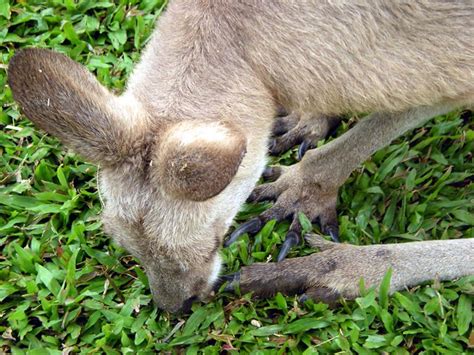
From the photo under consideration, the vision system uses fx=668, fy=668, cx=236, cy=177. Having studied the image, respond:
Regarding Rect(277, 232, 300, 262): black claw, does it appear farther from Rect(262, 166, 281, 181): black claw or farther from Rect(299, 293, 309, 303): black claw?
Rect(262, 166, 281, 181): black claw

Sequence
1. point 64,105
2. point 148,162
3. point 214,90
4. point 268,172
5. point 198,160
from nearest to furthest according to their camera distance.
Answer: point 198,160
point 64,105
point 148,162
point 214,90
point 268,172

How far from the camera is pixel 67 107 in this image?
9.45 feet

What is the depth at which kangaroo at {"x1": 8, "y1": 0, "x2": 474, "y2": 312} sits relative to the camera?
2.93 m

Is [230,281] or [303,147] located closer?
[230,281]

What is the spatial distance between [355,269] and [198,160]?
1587mm

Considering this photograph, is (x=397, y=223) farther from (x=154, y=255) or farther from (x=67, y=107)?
(x=67, y=107)

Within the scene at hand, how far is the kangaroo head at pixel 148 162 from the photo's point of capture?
2.75 m

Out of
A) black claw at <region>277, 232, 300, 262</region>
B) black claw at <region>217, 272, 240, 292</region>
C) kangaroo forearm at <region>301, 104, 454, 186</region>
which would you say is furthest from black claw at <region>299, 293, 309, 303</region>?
kangaroo forearm at <region>301, 104, 454, 186</region>

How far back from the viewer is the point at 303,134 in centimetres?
468

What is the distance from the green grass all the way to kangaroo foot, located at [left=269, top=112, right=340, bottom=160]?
0.10 meters

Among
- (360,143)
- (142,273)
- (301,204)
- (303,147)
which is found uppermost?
(360,143)

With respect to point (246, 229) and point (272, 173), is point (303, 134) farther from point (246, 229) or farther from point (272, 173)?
point (246, 229)

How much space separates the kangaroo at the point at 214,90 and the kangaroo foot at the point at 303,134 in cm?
110

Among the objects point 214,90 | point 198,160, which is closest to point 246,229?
point 214,90
